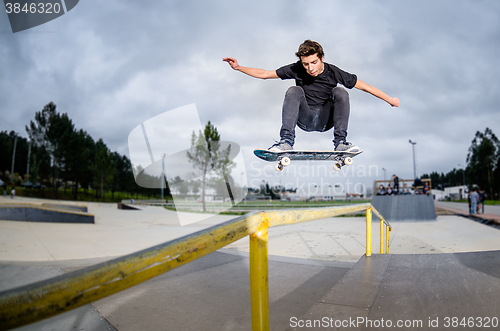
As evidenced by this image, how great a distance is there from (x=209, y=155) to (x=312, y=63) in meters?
20.9

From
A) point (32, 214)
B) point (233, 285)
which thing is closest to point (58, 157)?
point (32, 214)

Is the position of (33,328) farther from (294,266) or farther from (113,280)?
(294,266)

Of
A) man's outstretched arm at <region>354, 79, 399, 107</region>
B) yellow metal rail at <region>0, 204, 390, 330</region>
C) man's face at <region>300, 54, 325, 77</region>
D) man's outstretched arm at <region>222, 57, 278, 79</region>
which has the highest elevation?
man's outstretched arm at <region>222, 57, 278, 79</region>

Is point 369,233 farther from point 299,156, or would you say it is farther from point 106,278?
point 106,278

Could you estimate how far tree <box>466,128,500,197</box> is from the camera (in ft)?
145

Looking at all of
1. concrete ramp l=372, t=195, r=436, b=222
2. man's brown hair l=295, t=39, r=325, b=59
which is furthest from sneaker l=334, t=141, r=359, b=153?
concrete ramp l=372, t=195, r=436, b=222

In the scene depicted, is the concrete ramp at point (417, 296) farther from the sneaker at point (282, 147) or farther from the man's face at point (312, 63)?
the man's face at point (312, 63)

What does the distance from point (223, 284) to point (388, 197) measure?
14.0 m

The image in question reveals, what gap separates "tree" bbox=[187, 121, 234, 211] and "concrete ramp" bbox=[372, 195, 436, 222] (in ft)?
40.8

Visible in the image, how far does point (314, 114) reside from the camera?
3.68m

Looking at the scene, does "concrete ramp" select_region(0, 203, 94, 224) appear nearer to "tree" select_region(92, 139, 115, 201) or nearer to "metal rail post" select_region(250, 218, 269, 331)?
"metal rail post" select_region(250, 218, 269, 331)

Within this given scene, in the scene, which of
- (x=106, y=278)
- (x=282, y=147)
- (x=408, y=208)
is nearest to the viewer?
(x=106, y=278)

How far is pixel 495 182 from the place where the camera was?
45.2 m

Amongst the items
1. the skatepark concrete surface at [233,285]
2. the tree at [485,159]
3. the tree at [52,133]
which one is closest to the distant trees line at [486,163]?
the tree at [485,159]
